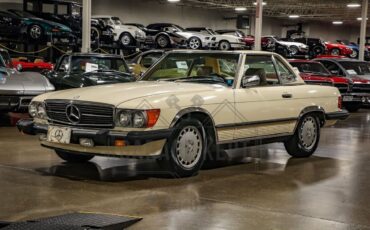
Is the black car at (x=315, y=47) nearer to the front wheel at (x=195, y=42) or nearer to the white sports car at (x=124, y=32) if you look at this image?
the front wheel at (x=195, y=42)

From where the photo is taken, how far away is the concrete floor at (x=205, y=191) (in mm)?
4508

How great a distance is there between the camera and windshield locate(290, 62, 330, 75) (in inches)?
635

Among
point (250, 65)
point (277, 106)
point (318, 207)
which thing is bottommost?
point (318, 207)

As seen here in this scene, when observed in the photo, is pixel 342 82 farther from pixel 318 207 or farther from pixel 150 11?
pixel 150 11

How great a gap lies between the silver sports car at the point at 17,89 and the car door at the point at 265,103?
199 inches

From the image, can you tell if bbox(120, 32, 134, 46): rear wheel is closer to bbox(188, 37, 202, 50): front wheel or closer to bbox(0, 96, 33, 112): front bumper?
bbox(188, 37, 202, 50): front wheel

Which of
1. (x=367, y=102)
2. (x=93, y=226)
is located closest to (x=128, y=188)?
(x=93, y=226)

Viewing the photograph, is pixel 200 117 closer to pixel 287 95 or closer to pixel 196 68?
pixel 196 68

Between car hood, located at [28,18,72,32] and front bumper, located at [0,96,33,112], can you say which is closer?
front bumper, located at [0,96,33,112]

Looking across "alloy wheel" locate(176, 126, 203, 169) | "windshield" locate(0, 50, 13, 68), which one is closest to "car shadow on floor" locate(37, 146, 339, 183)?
"alloy wheel" locate(176, 126, 203, 169)

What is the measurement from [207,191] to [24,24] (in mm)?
13815

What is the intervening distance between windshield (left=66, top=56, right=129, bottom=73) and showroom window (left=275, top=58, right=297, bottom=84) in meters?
5.52

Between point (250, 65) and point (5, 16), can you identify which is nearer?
point (250, 65)

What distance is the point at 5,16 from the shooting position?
17484mm
